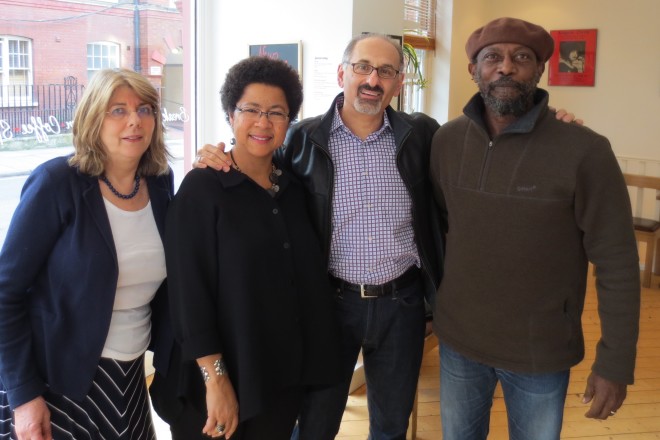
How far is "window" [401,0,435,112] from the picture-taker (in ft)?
15.8

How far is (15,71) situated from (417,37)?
3336 millimetres

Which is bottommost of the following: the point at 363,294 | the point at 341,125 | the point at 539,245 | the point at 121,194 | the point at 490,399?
the point at 490,399

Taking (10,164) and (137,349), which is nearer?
(137,349)

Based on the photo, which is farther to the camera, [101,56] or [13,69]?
[101,56]

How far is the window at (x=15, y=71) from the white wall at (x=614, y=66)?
3.67 m

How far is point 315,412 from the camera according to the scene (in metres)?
1.95

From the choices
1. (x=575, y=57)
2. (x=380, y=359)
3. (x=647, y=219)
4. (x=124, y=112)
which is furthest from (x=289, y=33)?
(x=647, y=219)

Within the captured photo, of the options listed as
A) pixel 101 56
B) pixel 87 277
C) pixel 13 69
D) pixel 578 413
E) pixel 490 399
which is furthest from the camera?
pixel 578 413

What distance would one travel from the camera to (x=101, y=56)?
111 inches

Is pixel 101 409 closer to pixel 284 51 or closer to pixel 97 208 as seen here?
pixel 97 208

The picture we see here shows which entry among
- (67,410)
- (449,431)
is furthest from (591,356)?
(67,410)

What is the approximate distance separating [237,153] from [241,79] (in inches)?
8.0

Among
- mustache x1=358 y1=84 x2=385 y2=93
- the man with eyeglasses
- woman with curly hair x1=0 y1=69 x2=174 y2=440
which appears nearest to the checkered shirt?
the man with eyeglasses

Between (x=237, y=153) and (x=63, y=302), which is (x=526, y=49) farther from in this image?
(x=63, y=302)
